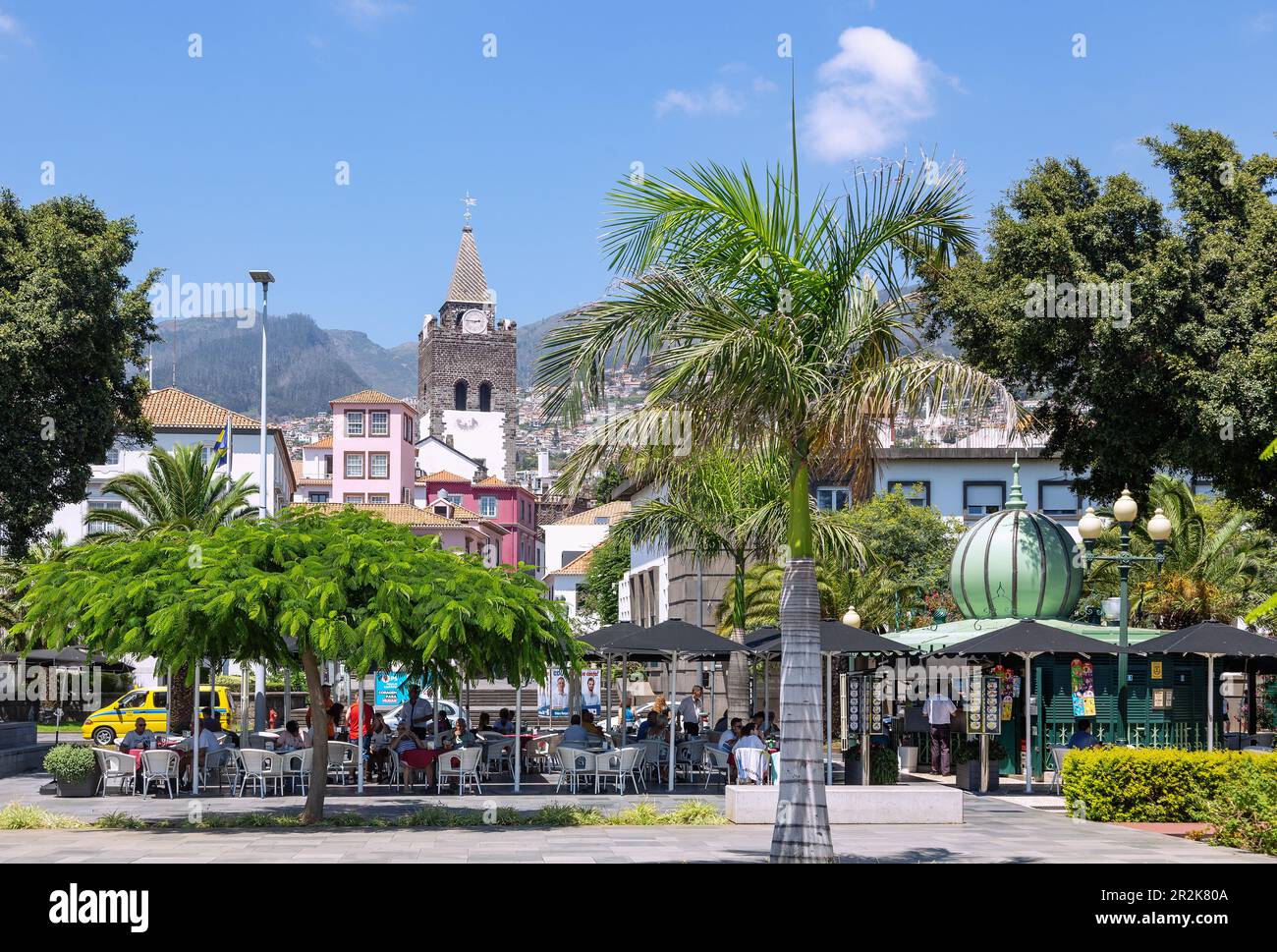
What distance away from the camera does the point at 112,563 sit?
19438 mm

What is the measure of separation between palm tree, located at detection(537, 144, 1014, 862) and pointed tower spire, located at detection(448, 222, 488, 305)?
164 metres

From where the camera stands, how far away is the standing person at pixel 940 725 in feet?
99.6

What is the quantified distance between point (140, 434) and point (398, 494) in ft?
231

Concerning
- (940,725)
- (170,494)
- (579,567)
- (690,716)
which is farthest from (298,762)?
(579,567)

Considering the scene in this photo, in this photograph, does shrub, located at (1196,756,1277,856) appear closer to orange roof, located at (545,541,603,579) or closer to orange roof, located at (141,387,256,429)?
orange roof, located at (141,387,256,429)

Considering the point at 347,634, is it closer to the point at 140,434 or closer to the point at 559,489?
the point at 559,489

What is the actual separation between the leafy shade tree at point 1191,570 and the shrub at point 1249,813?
23284 mm

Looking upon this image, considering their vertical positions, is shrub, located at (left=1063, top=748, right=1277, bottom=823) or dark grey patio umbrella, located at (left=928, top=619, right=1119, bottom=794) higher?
dark grey patio umbrella, located at (left=928, top=619, right=1119, bottom=794)

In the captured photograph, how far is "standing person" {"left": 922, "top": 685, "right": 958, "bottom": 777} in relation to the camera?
30.4 m

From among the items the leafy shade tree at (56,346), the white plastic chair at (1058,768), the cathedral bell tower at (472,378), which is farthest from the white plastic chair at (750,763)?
the cathedral bell tower at (472,378)

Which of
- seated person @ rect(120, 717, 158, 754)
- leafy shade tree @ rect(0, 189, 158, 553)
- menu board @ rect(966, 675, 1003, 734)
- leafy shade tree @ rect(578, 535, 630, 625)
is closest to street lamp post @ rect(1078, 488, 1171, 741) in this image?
menu board @ rect(966, 675, 1003, 734)

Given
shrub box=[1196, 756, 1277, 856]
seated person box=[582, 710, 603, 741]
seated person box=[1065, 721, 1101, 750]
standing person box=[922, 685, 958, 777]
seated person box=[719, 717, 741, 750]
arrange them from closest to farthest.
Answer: shrub box=[1196, 756, 1277, 856]
seated person box=[1065, 721, 1101, 750]
seated person box=[582, 710, 603, 741]
seated person box=[719, 717, 741, 750]
standing person box=[922, 685, 958, 777]

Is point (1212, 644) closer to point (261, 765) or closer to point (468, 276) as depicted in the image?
point (261, 765)
